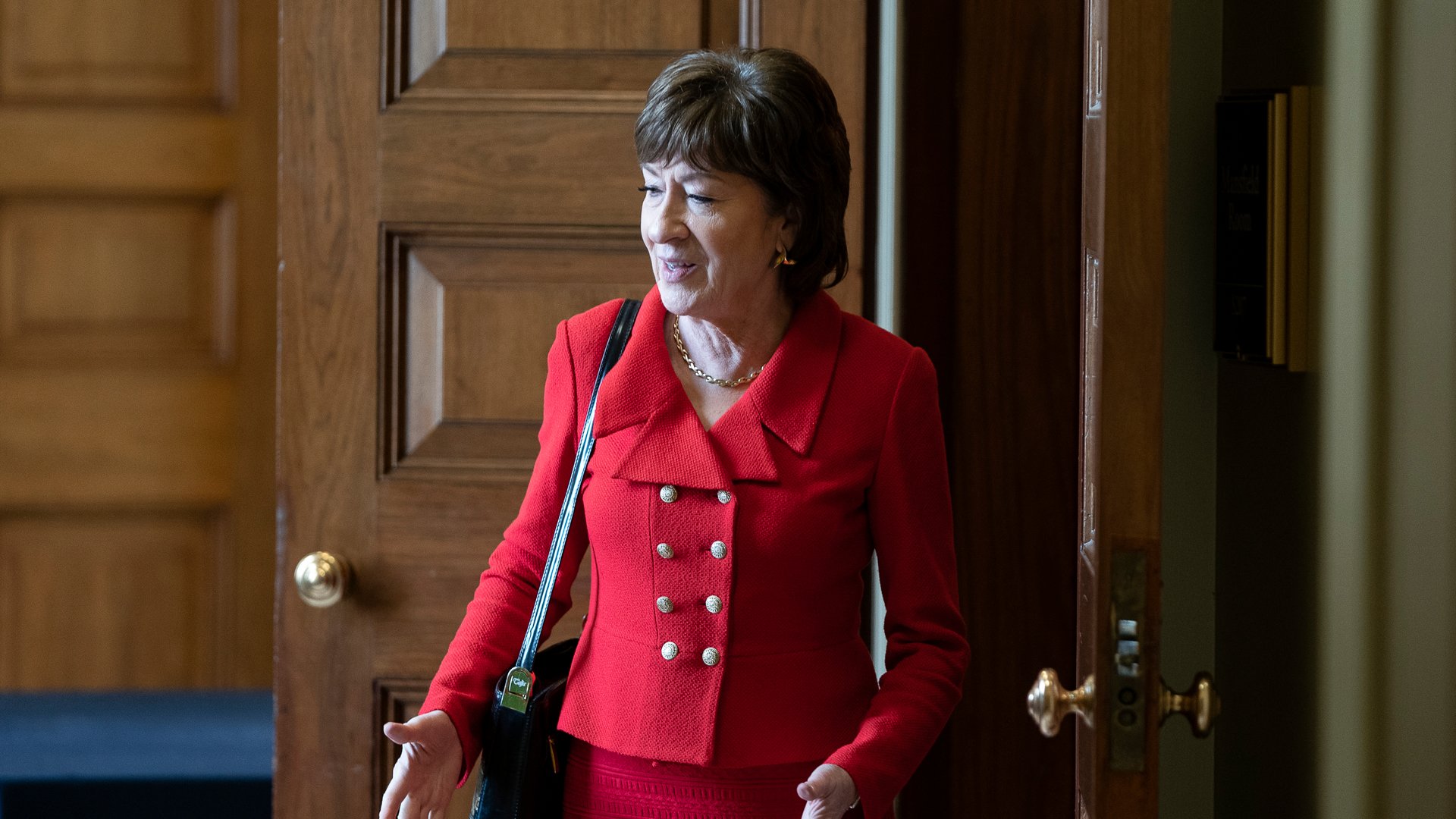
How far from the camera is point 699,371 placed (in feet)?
4.37

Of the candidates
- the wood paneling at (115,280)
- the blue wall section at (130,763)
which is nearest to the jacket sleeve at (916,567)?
the blue wall section at (130,763)

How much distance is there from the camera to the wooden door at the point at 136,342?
9.20ft

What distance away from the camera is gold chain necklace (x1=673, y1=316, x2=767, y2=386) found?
4.32ft

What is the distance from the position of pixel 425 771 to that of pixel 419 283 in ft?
2.51

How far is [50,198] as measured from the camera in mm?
2822

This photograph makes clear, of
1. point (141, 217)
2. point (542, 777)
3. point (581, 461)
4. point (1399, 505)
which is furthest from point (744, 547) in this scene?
point (141, 217)

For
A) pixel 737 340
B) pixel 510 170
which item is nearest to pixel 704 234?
pixel 737 340

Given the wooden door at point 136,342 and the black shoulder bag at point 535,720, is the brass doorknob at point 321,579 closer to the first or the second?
the black shoulder bag at point 535,720

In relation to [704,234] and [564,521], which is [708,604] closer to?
[564,521]

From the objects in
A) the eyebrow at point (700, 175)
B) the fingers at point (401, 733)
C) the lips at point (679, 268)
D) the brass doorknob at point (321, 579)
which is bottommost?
the fingers at point (401, 733)

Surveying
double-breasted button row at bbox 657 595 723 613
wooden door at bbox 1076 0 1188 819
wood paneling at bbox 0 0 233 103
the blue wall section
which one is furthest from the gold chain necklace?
wood paneling at bbox 0 0 233 103

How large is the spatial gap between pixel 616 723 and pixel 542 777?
0.31ft

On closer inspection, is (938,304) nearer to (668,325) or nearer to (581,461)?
(668,325)

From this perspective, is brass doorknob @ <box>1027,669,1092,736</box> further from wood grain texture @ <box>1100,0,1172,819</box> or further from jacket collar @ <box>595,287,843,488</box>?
jacket collar @ <box>595,287,843,488</box>
